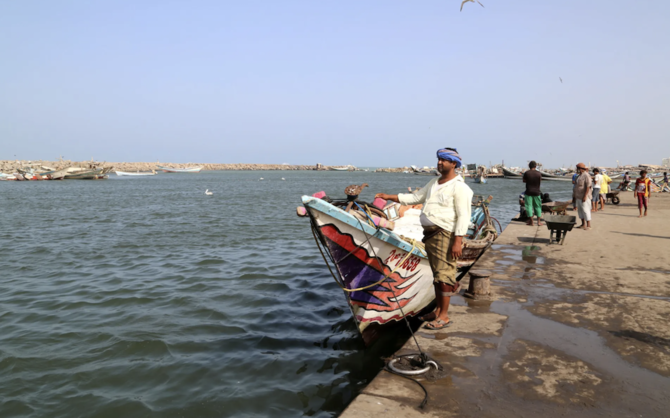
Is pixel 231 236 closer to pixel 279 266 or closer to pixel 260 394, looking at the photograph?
pixel 279 266

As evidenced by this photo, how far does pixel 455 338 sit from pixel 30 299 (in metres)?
8.31

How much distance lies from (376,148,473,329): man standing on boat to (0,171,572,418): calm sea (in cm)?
157

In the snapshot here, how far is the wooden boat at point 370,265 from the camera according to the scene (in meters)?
4.84

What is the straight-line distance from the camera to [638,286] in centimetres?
605

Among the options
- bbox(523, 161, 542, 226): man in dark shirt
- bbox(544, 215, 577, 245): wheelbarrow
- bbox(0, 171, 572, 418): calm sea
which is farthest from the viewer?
bbox(523, 161, 542, 226): man in dark shirt

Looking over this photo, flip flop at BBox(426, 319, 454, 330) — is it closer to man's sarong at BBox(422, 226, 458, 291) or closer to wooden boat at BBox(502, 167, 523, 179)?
man's sarong at BBox(422, 226, 458, 291)

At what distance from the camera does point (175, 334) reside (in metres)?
6.59

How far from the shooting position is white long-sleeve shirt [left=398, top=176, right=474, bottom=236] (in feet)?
14.3

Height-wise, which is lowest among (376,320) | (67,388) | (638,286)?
(67,388)

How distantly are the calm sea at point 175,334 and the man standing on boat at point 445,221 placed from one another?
61.7 inches

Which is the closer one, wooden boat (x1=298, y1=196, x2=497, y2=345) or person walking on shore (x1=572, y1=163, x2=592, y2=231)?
wooden boat (x1=298, y1=196, x2=497, y2=345)

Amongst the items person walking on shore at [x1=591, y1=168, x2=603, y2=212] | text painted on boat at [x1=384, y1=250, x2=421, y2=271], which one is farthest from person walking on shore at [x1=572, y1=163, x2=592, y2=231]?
text painted on boat at [x1=384, y1=250, x2=421, y2=271]

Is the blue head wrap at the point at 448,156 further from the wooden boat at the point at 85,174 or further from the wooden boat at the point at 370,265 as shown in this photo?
the wooden boat at the point at 85,174

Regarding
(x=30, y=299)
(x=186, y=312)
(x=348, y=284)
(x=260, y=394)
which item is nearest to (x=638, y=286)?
(x=348, y=284)
